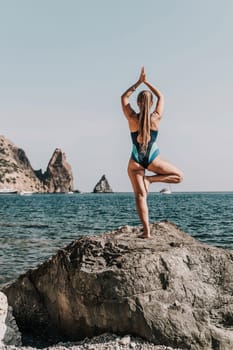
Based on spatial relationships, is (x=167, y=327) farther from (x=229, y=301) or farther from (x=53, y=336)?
(x=53, y=336)

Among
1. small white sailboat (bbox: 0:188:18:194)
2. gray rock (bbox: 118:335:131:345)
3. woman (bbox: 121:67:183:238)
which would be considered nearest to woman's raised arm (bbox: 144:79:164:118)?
woman (bbox: 121:67:183:238)

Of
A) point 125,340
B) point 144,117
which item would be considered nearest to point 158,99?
point 144,117

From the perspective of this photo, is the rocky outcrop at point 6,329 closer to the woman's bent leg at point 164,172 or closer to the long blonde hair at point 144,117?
the woman's bent leg at point 164,172

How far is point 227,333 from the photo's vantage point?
6.84 m

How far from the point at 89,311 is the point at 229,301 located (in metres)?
2.32

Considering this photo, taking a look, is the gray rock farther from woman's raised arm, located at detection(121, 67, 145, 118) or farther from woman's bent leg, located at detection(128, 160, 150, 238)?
woman's raised arm, located at detection(121, 67, 145, 118)

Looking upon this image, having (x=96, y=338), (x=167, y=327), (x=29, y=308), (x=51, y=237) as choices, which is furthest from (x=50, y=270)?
(x=51, y=237)

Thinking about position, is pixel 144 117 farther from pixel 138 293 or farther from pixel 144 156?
pixel 138 293

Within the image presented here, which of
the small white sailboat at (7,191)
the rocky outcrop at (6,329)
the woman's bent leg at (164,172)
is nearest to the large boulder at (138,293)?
the rocky outcrop at (6,329)

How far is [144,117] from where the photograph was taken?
8047mm

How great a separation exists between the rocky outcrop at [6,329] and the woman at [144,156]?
2.77 metres

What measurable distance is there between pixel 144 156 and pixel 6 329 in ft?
12.9

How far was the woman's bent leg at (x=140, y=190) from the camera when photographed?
8.16 m

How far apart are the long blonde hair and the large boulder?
185 centimetres
